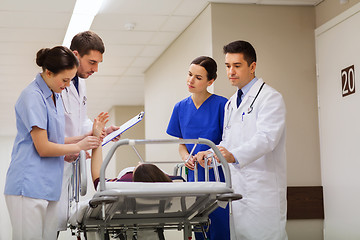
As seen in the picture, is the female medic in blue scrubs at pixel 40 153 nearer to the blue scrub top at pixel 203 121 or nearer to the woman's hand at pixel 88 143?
the woman's hand at pixel 88 143

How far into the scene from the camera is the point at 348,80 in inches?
181

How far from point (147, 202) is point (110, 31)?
3.98m

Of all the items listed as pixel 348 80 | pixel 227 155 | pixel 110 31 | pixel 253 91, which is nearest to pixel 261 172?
pixel 227 155

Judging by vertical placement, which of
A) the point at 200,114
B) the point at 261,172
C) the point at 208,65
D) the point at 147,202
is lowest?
the point at 147,202

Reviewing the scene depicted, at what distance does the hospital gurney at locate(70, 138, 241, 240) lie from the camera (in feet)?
7.29

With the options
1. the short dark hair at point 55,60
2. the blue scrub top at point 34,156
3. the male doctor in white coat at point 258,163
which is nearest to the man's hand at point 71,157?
the blue scrub top at point 34,156

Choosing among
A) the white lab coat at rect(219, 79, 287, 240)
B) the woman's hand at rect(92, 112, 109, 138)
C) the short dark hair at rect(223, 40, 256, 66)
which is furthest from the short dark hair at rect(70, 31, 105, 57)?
the white lab coat at rect(219, 79, 287, 240)

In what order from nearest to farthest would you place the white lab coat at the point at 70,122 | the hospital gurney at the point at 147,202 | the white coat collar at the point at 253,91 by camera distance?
the hospital gurney at the point at 147,202
the white lab coat at the point at 70,122
the white coat collar at the point at 253,91

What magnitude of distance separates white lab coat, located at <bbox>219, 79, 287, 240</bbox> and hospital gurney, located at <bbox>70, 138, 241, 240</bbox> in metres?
0.24

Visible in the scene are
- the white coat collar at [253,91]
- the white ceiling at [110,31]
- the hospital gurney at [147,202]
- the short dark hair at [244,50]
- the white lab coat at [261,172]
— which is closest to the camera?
the hospital gurney at [147,202]

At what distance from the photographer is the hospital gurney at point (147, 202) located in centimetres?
222

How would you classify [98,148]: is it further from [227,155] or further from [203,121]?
[203,121]

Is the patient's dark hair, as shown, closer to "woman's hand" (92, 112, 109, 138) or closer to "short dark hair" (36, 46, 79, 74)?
"woman's hand" (92, 112, 109, 138)

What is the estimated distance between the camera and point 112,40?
6.49 m
